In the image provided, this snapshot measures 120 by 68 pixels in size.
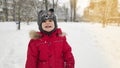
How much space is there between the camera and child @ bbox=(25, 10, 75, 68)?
4.31 meters

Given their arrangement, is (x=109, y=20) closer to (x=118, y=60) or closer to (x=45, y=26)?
(x=118, y=60)

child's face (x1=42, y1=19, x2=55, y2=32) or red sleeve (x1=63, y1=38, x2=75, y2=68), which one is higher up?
child's face (x1=42, y1=19, x2=55, y2=32)

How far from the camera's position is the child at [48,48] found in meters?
4.31

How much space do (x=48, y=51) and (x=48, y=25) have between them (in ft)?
1.32

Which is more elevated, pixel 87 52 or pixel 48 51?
pixel 48 51

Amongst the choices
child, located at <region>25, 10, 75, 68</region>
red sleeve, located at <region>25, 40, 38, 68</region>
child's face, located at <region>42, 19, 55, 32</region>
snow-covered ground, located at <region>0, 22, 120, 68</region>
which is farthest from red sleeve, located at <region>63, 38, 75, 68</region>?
snow-covered ground, located at <region>0, 22, 120, 68</region>

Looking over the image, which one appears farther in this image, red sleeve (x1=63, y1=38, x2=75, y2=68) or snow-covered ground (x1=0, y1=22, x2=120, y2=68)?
snow-covered ground (x1=0, y1=22, x2=120, y2=68)

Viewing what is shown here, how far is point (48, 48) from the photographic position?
170 inches

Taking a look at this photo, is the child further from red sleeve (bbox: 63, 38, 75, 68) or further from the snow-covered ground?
the snow-covered ground

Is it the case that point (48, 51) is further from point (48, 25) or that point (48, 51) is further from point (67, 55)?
point (48, 25)

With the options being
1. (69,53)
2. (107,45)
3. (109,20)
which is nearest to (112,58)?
(107,45)

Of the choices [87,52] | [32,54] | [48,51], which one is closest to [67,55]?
[48,51]

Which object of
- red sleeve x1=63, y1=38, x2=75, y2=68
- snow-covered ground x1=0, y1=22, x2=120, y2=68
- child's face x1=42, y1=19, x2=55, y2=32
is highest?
child's face x1=42, y1=19, x2=55, y2=32

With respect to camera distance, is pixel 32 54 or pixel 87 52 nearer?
pixel 32 54
